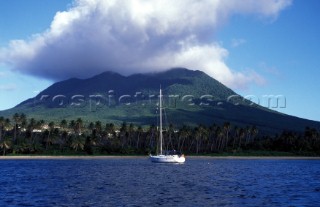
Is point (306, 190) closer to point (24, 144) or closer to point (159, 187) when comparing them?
point (159, 187)

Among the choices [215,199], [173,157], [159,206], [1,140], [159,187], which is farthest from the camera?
[1,140]

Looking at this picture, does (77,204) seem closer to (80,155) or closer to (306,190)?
(306,190)

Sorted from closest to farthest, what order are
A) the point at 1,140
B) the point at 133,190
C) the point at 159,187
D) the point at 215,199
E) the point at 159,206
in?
the point at 159,206 < the point at 215,199 < the point at 133,190 < the point at 159,187 < the point at 1,140

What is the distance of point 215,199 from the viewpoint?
56125mm

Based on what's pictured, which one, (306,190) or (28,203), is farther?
(306,190)

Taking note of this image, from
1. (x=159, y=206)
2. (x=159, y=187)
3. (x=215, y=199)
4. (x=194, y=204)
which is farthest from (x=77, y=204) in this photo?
(x=159, y=187)

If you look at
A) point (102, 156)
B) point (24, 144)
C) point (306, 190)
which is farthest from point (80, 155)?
point (306, 190)

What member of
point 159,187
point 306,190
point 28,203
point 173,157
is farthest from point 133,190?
point 173,157

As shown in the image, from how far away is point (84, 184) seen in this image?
72938 mm

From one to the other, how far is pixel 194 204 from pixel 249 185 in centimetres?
2457

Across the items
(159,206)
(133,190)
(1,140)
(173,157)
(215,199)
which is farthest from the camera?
(1,140)

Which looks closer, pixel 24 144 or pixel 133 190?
pixel 133 190

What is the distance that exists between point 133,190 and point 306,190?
2385 centimetres

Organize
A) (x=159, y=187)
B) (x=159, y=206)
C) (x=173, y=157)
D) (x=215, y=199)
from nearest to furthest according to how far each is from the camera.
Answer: (x=159, y=206) → (x=215, y=199) → (x=159, y=187) → (x=173, y=157)
